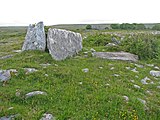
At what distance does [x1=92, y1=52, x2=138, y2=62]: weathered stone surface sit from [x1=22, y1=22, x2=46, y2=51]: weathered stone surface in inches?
147

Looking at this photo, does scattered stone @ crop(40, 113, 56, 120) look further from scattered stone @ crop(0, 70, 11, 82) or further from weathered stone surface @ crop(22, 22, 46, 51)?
weathered stone surface @ crop(22, 22, 46, 51)

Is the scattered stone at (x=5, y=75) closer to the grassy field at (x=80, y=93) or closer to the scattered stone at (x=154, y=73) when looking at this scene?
the grassy field at (x=80, y=93)

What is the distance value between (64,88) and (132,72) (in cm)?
526

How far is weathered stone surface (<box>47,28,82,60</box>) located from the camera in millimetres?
18258

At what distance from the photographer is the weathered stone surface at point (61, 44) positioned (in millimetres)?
18258

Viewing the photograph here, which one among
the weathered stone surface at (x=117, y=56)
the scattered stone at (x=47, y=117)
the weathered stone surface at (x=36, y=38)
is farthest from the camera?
the weathered stone surface at (x=36, y=38)

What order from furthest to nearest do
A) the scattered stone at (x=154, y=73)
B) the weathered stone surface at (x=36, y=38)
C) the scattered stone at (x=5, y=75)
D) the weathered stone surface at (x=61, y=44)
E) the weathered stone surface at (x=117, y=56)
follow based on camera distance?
the weathered stone surface at (x=36, y=38)
the weathered stone surface at (x=117, y=56)
the weathered stone surface at (x=61, y=44)
the scattered stone at (x=154, y=73)
the scattered stone at (x=5, y=75)

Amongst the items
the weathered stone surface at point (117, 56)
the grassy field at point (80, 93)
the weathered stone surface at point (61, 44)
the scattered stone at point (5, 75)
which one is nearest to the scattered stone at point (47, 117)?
the grassy field at point (80, 93)

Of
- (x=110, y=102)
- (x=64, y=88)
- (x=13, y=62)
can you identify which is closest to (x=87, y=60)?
(x=13, y=62)

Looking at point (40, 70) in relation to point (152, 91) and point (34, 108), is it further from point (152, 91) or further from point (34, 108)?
point (152, 91)

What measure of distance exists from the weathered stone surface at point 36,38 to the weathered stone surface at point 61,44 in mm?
950

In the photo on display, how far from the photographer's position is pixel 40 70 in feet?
48.2

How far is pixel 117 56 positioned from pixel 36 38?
19.4ft

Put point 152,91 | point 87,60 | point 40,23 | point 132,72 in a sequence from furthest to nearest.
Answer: point 40,23 → point 87,60 → point 132,72 → point 152,91
